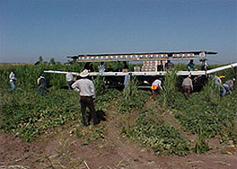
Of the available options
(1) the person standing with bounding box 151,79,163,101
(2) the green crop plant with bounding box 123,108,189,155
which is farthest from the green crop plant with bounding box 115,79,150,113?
(2) the green crop plant with bounding box 123,108,189,155

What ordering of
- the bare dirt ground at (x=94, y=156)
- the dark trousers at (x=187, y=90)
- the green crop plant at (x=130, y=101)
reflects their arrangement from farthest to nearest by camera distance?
1. the dark trousers at (x=187, y=90)
2. the green crop plant at (x=130, y=101)
3. the bare dirt ground at (x=94, y=156)

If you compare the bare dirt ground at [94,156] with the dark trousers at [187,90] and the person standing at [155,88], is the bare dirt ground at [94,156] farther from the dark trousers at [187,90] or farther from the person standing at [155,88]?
the dark trousers at [187,90]

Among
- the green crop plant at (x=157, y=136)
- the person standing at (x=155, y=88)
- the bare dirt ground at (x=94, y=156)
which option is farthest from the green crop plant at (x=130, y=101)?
the bare dirt ground at (x=94, y=156)

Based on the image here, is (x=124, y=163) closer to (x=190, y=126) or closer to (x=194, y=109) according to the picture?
(x=190, y=126)

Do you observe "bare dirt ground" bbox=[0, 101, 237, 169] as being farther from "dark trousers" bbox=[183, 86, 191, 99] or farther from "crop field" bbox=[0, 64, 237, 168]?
"dark trousers" bbox=[183, 86, 191, 99]

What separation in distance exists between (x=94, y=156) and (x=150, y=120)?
8.76 feet

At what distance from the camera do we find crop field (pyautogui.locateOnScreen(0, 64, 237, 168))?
6344mm

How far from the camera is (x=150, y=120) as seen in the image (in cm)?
771

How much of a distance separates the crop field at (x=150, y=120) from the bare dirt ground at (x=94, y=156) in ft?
0.65

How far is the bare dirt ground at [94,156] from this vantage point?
204 inches

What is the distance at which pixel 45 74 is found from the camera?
17875 mm

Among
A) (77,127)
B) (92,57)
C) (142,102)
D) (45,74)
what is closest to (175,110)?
(142,102)

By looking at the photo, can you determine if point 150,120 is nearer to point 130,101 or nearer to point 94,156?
point 130,101

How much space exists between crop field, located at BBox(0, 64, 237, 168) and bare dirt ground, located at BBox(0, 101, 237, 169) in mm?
200
